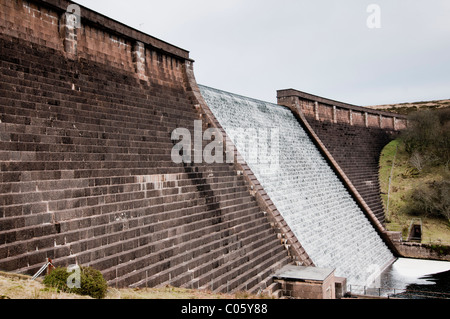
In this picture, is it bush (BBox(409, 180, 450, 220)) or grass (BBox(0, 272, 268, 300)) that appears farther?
bush (BBox(409, 180, 450, 220))

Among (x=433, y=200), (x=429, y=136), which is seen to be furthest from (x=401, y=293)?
(x=429, y=136)

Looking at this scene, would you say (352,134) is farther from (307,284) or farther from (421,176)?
(307,284)

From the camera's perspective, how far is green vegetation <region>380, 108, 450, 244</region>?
78.0ft

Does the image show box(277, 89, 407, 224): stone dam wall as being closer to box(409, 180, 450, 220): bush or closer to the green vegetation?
the green vegetation

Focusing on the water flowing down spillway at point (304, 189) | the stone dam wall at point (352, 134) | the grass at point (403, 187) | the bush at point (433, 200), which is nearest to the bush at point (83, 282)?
the water flowing down spillway at point (304, 189)

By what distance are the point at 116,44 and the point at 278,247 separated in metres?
9.72

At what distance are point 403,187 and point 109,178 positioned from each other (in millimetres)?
24794

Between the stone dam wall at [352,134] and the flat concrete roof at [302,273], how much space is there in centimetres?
1393

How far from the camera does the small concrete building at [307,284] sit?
11336 millimetres

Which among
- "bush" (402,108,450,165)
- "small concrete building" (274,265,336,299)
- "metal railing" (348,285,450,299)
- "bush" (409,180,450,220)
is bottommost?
"metal railing" (348,285,450,299)

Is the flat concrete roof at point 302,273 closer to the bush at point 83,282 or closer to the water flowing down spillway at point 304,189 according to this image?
the water flowing down spillway at point 304,189

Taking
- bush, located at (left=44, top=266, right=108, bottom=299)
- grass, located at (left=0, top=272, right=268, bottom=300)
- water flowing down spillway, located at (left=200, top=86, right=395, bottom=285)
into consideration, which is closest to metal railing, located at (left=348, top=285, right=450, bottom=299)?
water flowing down spillway, located at (left=200, top=86, right=395, bottom=285)

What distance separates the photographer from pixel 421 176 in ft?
94.0
